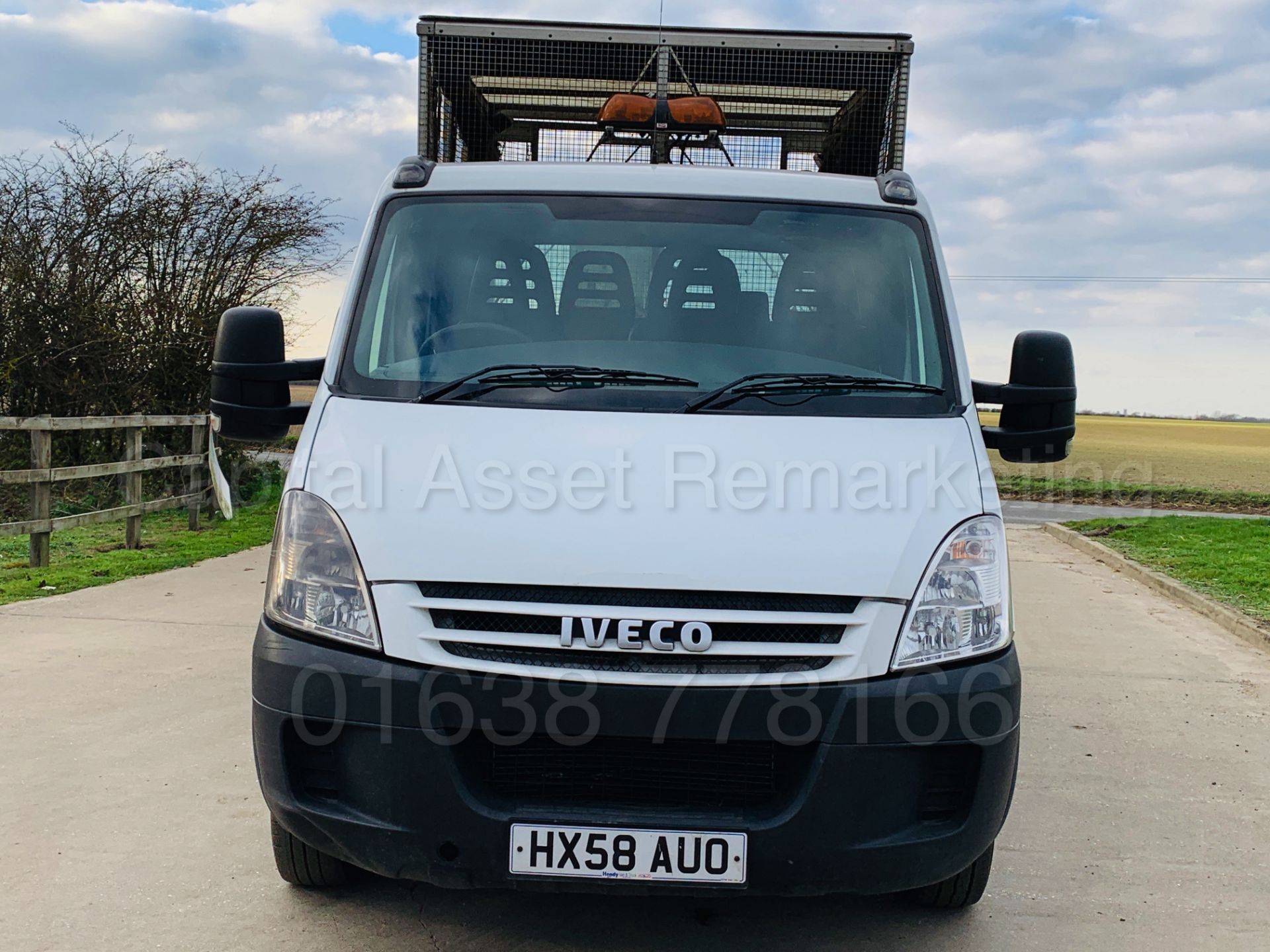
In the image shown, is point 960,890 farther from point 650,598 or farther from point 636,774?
point 650,598

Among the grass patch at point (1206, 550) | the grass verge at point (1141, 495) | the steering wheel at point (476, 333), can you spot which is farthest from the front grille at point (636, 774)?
the grass verge at point (1141, 495)

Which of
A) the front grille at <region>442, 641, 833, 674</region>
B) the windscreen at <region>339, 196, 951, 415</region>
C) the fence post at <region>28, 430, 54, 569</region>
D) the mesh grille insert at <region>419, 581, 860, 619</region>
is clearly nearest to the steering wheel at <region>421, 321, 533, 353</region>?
the windscreen at <region>339, 196, 951, 415</region>

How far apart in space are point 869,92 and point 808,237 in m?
2.83

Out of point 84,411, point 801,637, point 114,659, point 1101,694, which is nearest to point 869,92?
point 1101,694

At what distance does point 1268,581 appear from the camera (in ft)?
35.7

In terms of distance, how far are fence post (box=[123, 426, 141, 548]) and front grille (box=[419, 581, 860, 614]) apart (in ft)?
31.1

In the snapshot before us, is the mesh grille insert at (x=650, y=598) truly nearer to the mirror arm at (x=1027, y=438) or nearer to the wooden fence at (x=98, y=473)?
the mirror arm at (x=1027, y=438)

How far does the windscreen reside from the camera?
3840 mm

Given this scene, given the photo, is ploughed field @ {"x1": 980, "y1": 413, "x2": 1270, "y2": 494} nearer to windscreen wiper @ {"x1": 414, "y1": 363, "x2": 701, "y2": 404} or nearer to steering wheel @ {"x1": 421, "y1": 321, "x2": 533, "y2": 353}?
windscreen wiper @ {"x1": 414, "y1": 363, "x2": 701, "y2": 404}

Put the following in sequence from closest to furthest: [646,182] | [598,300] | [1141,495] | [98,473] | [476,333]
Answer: [476,333] < [598,300] < [646,182] < [98,473] < [1141,495]

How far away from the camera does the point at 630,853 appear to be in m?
2.99

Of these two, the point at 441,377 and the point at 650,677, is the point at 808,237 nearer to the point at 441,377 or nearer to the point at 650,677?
the point at 441,377

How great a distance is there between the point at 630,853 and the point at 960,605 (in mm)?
1012

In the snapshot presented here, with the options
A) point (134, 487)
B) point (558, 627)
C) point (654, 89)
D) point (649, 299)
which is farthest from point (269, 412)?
point (134, 487)
